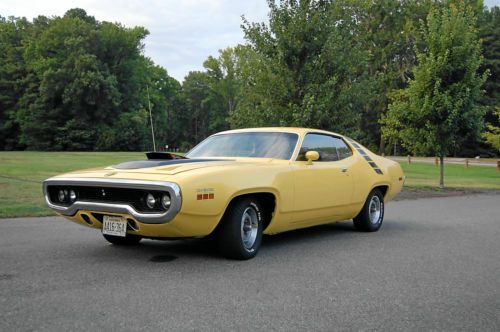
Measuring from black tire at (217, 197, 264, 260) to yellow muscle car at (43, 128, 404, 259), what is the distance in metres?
0.01

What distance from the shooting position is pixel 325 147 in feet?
24.7

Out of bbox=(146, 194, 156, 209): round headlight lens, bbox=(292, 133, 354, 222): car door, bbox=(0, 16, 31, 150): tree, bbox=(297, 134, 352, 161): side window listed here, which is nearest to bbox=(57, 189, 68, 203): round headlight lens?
bbox=(146, 194, 156, 209): round headlight lens

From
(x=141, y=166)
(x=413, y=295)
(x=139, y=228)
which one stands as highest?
(x=141, y=166)

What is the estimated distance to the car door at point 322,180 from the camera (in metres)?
6.57

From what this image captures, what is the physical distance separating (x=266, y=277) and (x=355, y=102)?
12.1 metres

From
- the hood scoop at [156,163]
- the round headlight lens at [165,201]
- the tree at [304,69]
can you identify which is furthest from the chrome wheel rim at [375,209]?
the tree at [304,69]

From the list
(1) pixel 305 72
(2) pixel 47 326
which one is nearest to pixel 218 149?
(2) pixel 47 326

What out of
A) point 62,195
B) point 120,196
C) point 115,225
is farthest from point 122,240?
point 120,196

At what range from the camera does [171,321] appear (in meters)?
3.68

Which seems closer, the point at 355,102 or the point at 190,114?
the point at 355,102

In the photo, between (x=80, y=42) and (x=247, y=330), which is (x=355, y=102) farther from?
(x=80, y=42)

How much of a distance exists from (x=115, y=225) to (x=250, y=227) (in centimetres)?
145

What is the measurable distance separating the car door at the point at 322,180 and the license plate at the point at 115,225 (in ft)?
6.85

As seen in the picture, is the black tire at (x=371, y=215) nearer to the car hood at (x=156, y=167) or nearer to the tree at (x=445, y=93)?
the car hood at (x=156, y=167)
